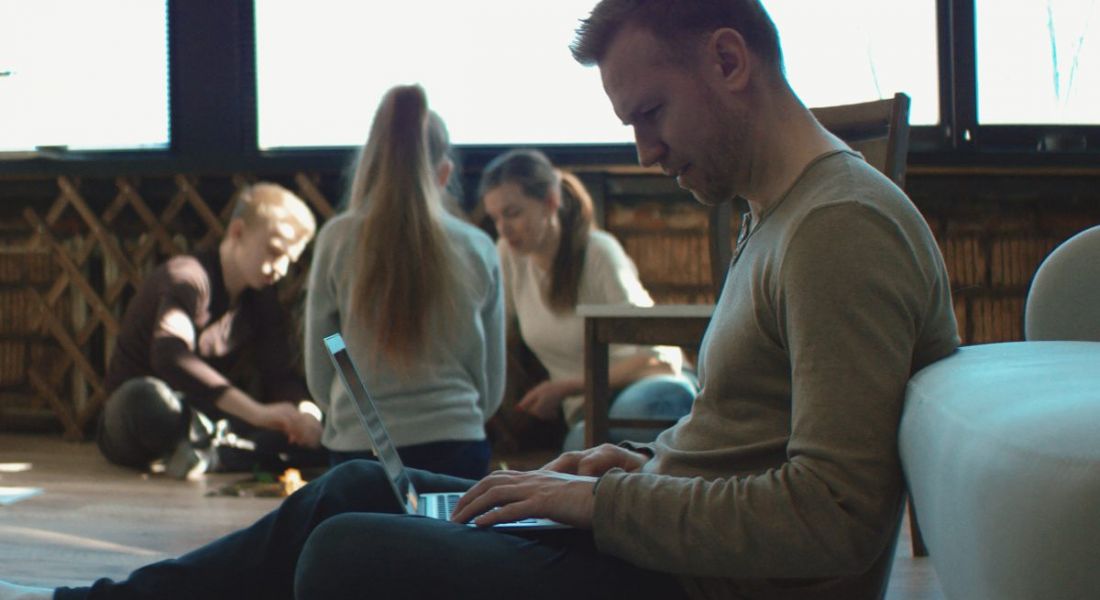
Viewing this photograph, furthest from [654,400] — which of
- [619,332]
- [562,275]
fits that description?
[619,332]

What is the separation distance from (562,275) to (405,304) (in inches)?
30.0

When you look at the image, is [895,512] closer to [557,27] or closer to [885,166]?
[885,166]

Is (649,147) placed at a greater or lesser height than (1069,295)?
greater

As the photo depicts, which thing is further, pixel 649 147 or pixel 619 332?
pixel 619 332

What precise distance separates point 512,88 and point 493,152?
0.60 feet

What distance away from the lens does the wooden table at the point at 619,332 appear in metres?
1.74

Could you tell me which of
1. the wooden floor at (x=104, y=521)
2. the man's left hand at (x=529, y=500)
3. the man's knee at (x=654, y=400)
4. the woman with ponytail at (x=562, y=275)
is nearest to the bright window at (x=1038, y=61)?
the woman with ponytail at (x=562, y=275)

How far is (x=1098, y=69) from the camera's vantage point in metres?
3.02

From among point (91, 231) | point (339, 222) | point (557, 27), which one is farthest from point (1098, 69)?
point (91, 231)

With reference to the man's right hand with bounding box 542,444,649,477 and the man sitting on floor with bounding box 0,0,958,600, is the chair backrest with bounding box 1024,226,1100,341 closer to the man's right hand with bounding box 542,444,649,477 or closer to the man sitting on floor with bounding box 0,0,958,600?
the man sitting on floor with bounding box 0,0,958,600

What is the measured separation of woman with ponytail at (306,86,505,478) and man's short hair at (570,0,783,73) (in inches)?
37.3

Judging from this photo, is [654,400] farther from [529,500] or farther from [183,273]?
[529,500]

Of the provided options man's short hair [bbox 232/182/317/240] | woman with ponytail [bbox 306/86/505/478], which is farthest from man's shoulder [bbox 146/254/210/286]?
woman with ponytail [bbox 306/86/505/478]

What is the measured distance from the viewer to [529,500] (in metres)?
0.79
